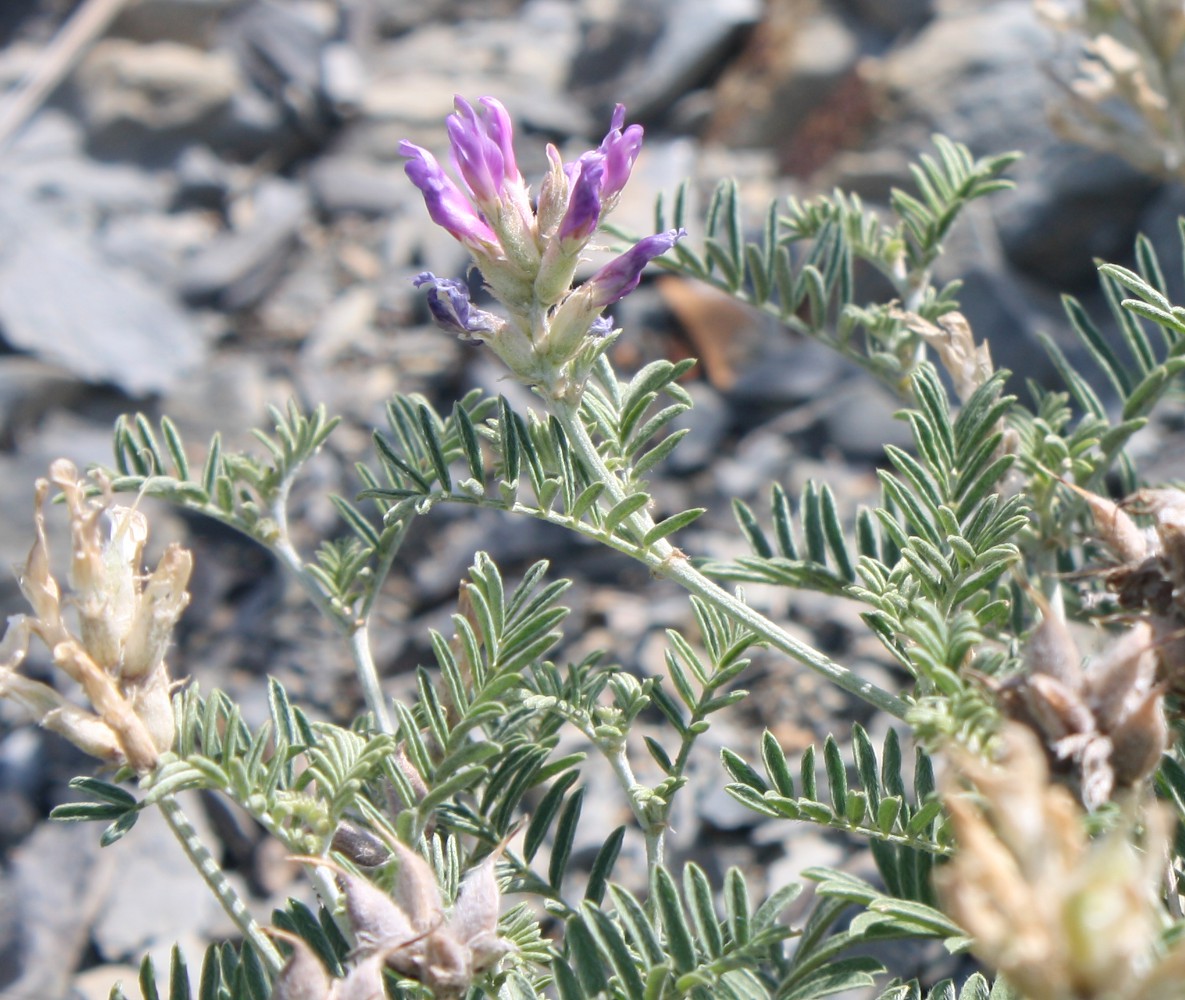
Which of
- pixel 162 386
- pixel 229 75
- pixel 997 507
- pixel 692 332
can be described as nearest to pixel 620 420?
pixel 997 507

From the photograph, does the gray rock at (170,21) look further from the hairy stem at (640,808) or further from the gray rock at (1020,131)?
the hairy stem at (640,808)

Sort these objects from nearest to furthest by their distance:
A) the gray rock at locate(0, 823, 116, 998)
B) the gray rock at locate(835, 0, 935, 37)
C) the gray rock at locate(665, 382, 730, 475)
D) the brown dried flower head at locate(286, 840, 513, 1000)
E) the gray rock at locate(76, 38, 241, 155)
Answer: the brown dried flower head at locate(286, 840, 513, 1000) → the gray rock at locate(0, 823, 116, 998) → the gray rock at locate(665, 382, 730, 475) → the gray rock at locate(835, 0, 935, 37) → the gray rock at locate(76, 38, 241, 155)

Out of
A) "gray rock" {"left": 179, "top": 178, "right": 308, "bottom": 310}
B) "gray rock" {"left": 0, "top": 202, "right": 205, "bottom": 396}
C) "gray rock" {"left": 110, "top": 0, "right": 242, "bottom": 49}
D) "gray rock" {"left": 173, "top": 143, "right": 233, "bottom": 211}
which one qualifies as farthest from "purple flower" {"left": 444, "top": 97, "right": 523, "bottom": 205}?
"gray rock" {"left": 110, "top": 0, "right": 242, "bottom": 49}

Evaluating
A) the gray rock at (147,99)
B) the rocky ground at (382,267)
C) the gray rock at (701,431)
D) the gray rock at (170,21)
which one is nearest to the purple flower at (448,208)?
the rocky ground at (382,267)

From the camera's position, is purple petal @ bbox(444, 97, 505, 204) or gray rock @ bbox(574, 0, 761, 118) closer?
purple petal @ bbox(444, 97, 505, 204)

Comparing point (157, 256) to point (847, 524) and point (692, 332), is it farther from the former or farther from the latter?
point (847, 524)

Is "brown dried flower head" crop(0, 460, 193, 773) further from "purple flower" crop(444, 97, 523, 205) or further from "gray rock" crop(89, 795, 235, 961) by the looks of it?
"gray rock" crop(89, 795, 235, 961)
